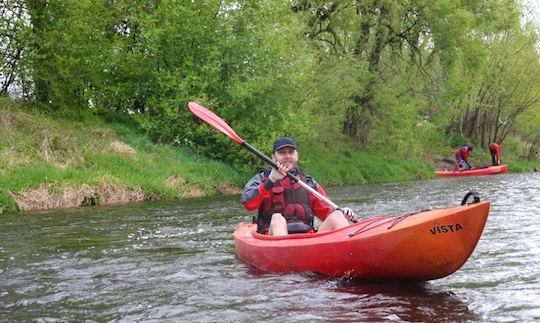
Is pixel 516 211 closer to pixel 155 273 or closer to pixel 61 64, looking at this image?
pixel 155 273

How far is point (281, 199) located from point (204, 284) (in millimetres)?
1302

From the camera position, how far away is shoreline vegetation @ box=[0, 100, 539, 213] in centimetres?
1134

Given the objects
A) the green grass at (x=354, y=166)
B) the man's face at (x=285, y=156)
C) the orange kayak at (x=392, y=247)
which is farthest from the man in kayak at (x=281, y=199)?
the green grass at (x=354, y=166)

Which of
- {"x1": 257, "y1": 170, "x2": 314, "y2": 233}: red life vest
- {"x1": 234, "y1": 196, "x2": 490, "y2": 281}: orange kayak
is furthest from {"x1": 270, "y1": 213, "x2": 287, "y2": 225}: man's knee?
{"x1": 234, "y1": 196, "x2": 490, "y2": 281}: orange kayak

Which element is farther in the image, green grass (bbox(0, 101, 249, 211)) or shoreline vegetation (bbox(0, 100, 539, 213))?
green grass (bbox(0, 101, 249, 211))

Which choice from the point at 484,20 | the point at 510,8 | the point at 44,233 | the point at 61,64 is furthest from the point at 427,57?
the point at 44,233

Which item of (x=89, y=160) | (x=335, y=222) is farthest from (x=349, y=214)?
(x=89, y=160)

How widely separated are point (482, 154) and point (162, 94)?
752 inches

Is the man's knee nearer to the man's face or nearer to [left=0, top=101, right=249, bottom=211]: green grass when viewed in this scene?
the man's face

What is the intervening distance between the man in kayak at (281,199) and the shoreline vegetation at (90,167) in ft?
19.8

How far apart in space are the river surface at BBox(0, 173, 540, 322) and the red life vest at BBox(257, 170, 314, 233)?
23.2 inches

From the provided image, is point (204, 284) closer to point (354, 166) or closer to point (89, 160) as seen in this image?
point (89, 160)

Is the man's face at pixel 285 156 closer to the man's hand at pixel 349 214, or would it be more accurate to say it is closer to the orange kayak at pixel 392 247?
the man's hand at pixel 349 214

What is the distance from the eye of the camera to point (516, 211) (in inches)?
390
